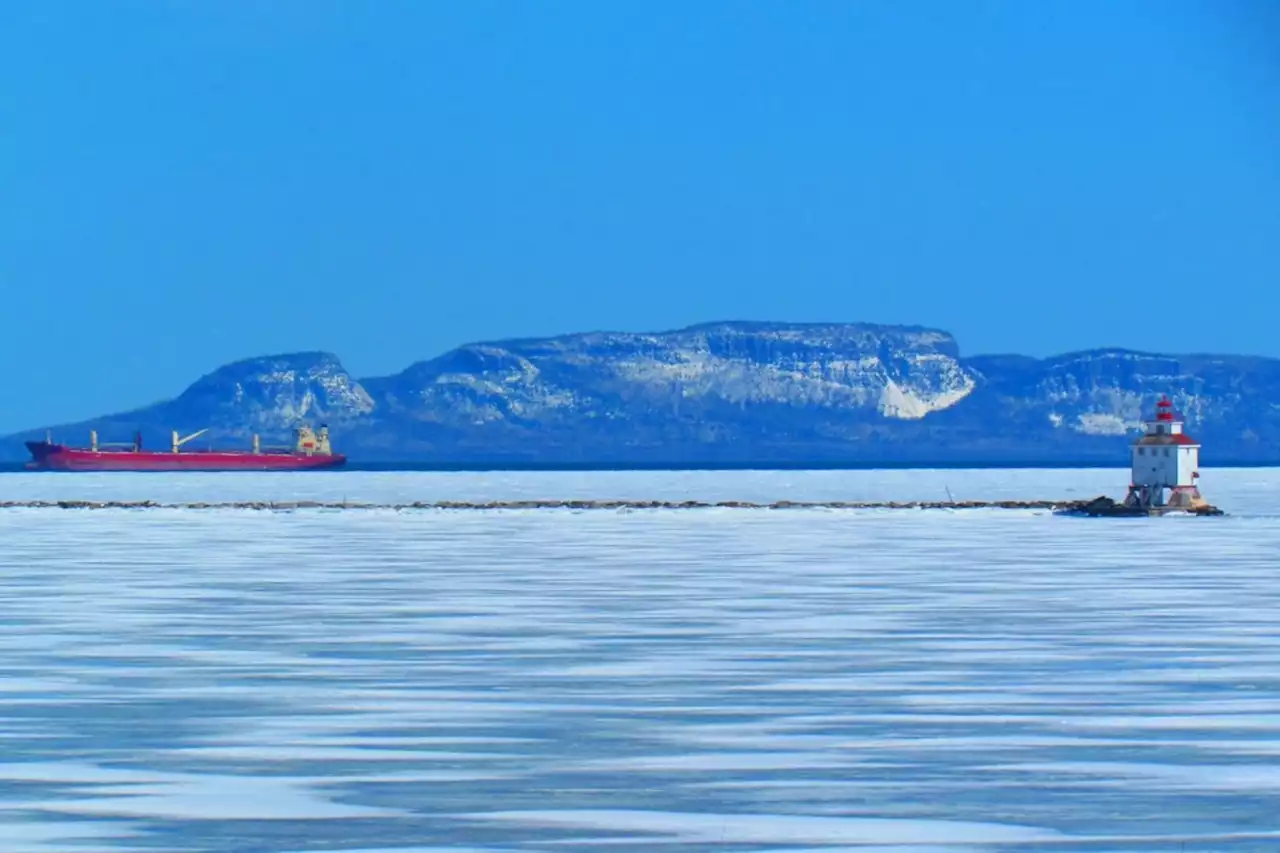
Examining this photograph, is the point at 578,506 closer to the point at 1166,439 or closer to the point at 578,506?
the point at 578,506

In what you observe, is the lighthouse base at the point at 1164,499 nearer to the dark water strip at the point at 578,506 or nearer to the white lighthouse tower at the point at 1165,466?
the white lighthouse tower at the point at 1165,466

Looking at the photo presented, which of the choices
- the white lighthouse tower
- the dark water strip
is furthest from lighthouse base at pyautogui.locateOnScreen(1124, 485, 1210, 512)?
the dark water strip

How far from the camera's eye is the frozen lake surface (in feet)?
38.0

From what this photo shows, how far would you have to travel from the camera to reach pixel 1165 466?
69938mm

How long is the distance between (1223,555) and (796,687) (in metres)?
24.9

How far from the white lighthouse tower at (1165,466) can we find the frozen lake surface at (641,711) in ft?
119

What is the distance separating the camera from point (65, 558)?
131 ft

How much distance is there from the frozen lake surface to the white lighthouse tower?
36.1 meters

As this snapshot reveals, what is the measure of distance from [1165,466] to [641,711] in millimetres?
56486

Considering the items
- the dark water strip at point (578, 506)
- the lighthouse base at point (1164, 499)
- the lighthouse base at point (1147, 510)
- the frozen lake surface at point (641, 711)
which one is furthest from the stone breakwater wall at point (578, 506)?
the frozen lake surface at point (641, 711)

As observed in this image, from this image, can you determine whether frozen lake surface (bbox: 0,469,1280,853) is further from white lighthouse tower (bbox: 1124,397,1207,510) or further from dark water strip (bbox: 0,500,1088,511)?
dark water strip (bbox: 0,500,1088,511)

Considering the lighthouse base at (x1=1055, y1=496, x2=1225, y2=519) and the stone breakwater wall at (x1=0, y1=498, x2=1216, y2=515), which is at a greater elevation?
the lighthouse base at (x1=1055, y1=496, x2=1225, y2=519)

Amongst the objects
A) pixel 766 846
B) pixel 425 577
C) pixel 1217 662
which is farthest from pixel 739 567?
pixel 766 846

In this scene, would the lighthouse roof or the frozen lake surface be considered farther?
the lighthouse roof
